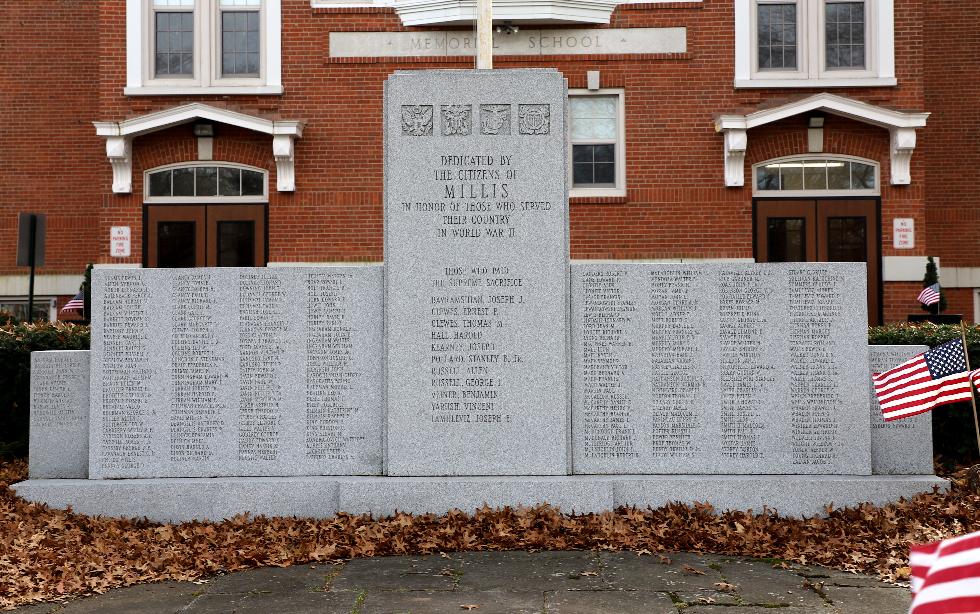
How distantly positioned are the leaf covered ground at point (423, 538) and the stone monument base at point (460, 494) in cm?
11

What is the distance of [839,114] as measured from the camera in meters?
17.7

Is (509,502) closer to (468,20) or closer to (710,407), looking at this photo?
(710,407)

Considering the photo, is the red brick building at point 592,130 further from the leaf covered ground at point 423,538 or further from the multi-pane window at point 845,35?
the leaf covered ground at point 423,538

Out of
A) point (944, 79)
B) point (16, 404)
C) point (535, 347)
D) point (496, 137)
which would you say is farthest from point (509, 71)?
point (944, 79)

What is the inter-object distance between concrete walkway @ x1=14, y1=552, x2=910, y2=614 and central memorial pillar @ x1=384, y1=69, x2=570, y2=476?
1185 mm

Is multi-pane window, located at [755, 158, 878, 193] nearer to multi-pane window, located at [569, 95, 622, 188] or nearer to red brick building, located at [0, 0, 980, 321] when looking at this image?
red brick building, located at [0, 0, 980, 321]

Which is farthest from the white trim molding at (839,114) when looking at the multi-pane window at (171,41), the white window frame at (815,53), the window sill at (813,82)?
the multi-pane window at (171,41)

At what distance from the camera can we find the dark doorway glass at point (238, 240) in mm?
18344

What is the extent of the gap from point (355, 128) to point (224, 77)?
2471 mm

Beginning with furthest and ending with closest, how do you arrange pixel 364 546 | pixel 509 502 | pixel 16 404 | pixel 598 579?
pixel 16 404 → pixel 509 502 → pixel 364 546 → pixel 598 579

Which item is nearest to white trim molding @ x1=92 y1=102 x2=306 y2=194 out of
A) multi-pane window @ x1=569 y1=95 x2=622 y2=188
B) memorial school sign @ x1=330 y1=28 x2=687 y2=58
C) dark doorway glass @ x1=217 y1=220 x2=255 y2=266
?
dark doorway glass @ x1=217 y1=220 x2=255 y2=266

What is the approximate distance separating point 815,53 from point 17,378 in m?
13.9

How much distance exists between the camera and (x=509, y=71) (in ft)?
25.8

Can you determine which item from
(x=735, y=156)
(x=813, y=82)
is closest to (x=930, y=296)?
(x=735, y=156)
